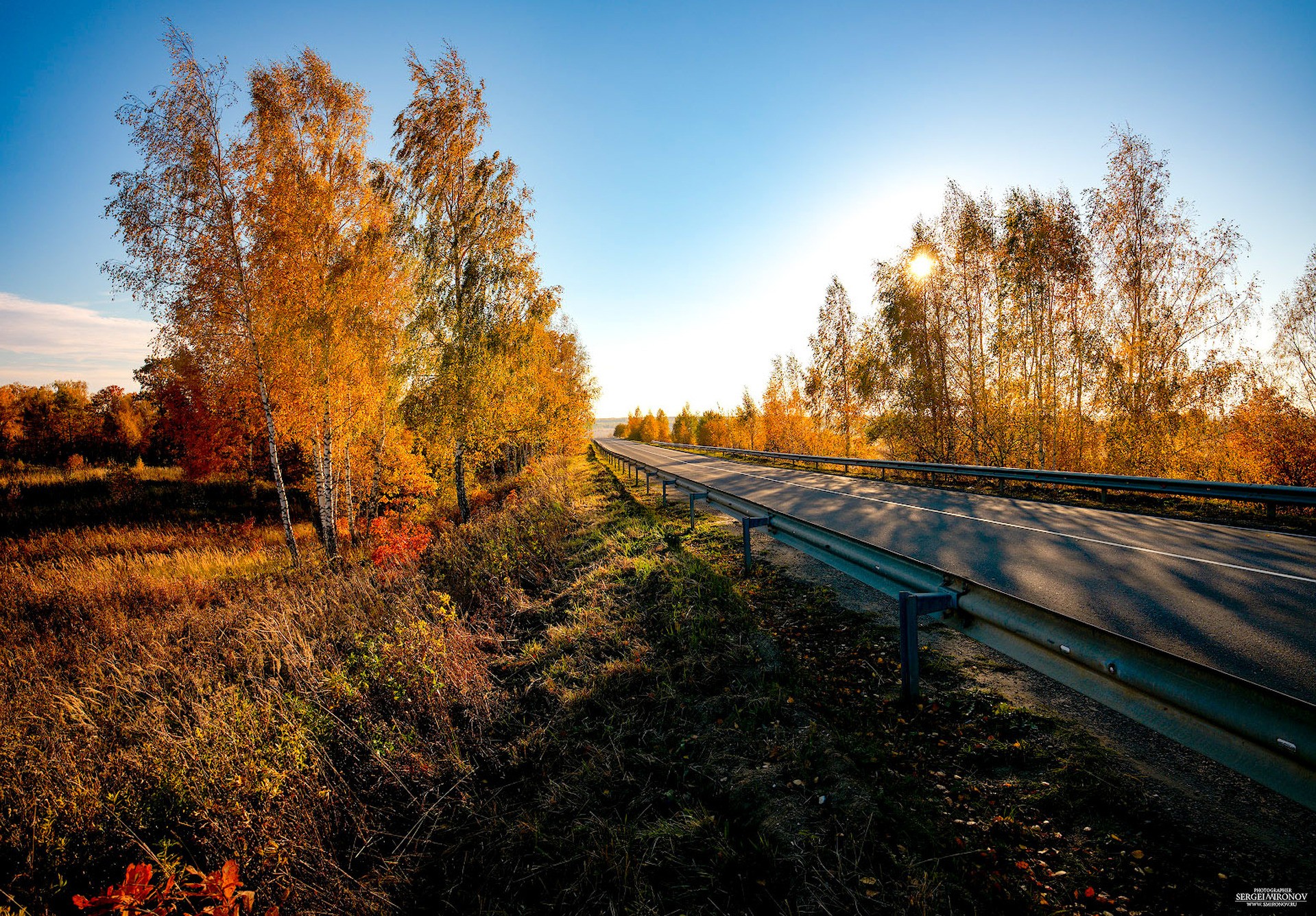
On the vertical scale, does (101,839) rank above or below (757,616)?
below

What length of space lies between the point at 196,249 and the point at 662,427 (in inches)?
3351

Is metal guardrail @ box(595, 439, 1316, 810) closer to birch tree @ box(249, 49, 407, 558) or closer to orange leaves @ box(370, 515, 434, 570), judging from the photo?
orange leaves @ box(370, 515, 434, 570)

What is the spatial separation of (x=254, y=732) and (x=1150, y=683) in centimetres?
583

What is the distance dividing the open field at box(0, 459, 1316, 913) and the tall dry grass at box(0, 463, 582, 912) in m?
0.03

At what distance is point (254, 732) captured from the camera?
3838mm

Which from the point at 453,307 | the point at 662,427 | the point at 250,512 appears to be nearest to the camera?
the point at 453,307

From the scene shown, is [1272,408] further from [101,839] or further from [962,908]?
[101,839]

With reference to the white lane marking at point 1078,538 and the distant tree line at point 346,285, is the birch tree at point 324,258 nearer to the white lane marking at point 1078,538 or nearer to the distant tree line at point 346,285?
the distant tree line at point 346,285


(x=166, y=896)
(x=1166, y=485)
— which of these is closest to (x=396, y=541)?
(x=166, y=896)

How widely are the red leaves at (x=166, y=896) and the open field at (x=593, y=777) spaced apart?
15 centimetres

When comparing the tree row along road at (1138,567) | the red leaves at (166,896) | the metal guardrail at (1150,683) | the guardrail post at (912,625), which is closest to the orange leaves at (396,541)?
the red leaves at (166,896)

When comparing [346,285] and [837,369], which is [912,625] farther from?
[837,369]

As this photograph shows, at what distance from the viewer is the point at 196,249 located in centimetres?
1084

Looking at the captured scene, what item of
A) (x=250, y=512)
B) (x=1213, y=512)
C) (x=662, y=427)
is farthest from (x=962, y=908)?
Answer: (x=662, y=427)
